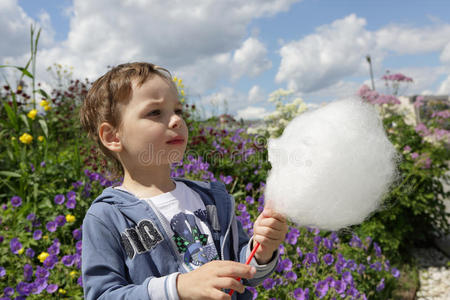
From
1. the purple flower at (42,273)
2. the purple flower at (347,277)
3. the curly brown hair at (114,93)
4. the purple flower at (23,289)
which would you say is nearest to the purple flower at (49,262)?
the purple flower at (42,273)

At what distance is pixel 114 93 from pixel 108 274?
71cm

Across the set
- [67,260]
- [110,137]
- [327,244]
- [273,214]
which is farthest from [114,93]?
[327,244]

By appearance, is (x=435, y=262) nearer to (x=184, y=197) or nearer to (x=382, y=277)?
(x=382, y=277)

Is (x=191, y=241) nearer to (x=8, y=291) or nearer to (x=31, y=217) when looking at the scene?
(x=8, y=291)

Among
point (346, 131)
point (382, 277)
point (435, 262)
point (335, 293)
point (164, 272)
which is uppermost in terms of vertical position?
point (346, 131)

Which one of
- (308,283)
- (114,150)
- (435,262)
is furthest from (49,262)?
(435,262)

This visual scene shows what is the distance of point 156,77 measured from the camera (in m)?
1.45

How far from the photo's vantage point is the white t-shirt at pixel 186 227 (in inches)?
52.8

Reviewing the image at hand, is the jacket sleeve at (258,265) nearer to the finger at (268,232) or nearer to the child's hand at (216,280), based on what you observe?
the finger at (268,232)

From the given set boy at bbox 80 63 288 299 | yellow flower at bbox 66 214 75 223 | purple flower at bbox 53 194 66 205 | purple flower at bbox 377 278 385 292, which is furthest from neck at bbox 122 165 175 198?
purple flower at bbox 377 278 385 292

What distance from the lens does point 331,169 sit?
115 cm

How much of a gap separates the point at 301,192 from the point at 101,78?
1.05m

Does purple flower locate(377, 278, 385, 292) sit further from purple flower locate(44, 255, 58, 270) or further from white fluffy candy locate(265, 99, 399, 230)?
purple flower locate(44, 255, 58, 270)

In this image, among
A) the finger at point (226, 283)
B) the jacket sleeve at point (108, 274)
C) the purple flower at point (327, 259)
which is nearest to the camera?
the finger at point (226, 283)
